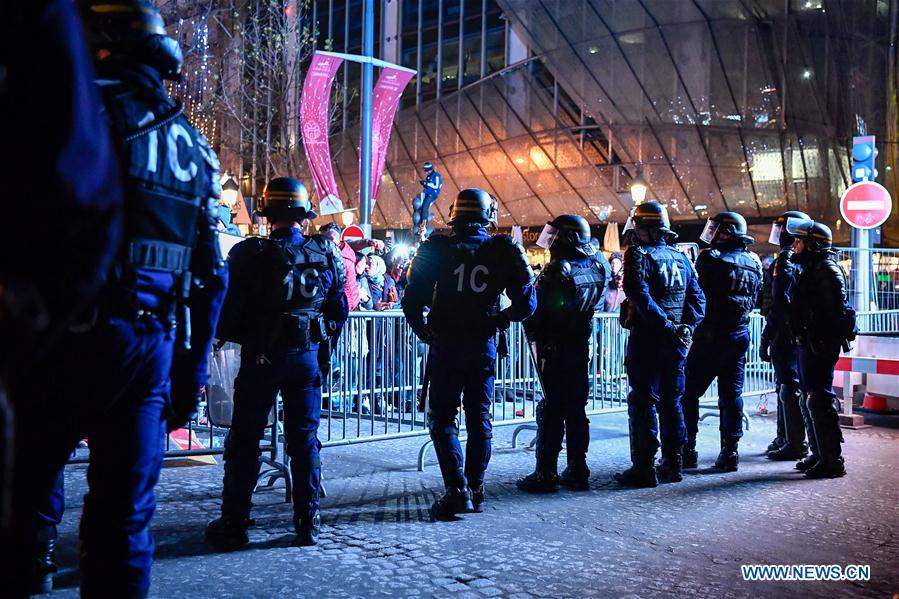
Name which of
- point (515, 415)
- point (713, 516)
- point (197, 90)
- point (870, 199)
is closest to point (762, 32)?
point (870, 199)

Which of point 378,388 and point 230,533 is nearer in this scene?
point 230,533

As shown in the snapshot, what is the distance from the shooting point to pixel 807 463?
695 centimetres

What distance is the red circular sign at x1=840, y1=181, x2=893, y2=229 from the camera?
13008 mm

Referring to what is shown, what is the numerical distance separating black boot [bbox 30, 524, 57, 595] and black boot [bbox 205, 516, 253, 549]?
0.90m

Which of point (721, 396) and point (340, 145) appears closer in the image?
point (721, 396)

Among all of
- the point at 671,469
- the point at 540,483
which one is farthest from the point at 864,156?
the point at 540,483

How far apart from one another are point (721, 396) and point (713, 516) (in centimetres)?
194

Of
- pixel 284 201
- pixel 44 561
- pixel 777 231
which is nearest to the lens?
pixel 44 561

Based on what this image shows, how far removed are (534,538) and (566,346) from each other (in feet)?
6.17

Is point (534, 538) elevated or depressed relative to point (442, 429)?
depressed

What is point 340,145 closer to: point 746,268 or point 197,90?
point 197,90

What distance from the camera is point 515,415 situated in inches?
349

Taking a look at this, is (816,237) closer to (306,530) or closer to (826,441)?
(826,441)

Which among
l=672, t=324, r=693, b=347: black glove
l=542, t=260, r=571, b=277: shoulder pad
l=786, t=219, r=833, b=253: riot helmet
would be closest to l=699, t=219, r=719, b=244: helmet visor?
l=786, t=219, r=833, b=253: riot helmet
